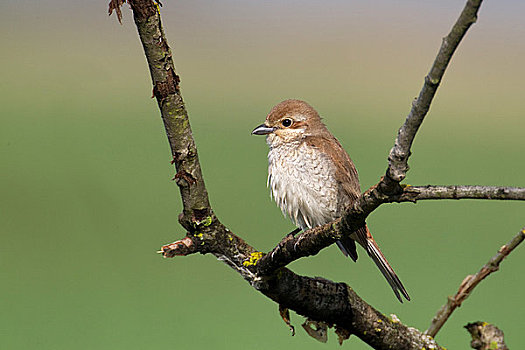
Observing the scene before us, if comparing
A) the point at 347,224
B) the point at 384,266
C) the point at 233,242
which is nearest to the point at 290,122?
the point at 384,266

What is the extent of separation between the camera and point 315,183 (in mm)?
3707

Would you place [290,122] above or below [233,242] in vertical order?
above

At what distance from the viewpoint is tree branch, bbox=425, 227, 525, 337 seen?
5.00 ft

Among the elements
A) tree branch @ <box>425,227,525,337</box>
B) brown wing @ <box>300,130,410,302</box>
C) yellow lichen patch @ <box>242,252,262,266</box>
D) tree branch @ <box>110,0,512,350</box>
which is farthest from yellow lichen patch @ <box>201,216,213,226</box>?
brown wing @ <box>300,130,410,302</box>

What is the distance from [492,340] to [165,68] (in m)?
1.34

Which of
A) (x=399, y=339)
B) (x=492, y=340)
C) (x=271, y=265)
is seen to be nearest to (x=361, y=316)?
(x=399, y=339)

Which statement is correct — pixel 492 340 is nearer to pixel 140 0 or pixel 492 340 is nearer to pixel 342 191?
pixel 140 0

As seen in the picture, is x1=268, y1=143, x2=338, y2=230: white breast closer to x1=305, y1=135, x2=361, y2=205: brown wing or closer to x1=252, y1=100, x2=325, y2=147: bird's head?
x1=305, y1=135, x2=361, y2=205: brown wing

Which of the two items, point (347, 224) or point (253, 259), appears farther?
point (253, 259)

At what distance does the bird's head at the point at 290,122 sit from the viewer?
13.5 feet

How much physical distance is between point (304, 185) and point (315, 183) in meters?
0.07

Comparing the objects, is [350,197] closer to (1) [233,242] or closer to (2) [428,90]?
(1) [233,242]

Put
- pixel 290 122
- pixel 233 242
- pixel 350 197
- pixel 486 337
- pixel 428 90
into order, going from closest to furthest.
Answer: pixel 428 90 < pixel 486 337 < pixel 233 242 < pixel 350 197 < pixel 290 122

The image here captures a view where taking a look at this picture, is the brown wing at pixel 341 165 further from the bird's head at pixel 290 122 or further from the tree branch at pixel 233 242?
the tree branch at pixel 233 242
